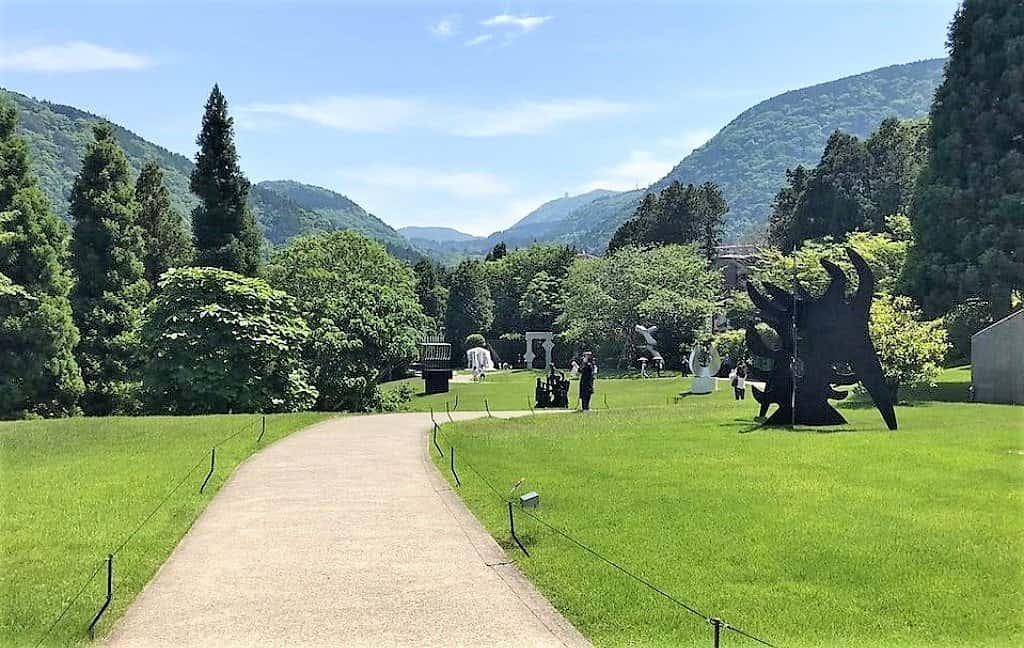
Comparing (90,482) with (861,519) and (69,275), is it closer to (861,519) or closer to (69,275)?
(861,519)

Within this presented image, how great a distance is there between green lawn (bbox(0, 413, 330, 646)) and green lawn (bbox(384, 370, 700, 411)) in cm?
1183

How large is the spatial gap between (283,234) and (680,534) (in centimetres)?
17511

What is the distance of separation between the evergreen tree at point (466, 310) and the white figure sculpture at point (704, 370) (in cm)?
4473

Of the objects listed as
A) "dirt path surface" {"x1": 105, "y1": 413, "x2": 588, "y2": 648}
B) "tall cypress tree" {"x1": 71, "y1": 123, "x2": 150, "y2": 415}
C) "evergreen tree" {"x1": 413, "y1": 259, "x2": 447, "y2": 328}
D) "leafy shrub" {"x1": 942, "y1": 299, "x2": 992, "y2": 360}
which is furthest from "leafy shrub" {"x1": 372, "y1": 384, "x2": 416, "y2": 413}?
"evergreen tree" {"x1": 413, "y1": 259, "x2": 447, "y2": 328}

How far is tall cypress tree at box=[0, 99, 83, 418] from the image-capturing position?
87.5ft

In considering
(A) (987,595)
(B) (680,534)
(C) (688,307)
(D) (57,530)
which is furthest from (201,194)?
(A) (987,595)

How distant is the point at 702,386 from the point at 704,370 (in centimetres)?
67

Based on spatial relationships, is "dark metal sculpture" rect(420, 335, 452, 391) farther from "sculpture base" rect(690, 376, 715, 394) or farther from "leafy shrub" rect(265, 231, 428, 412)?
"sculpture base" rect(690, 376, 715, 394)

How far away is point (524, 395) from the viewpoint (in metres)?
37.3

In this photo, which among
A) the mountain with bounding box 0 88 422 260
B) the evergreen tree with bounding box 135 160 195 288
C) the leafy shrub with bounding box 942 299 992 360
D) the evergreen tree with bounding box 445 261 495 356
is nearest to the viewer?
→ the leafy shrub with bounding box 942 299 992 360

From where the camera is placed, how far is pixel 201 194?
132ft

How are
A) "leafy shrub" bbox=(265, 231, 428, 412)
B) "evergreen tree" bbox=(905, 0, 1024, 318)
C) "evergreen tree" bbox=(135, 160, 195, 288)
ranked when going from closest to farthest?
"evergreen tree" bbox=(905, 0, 1024, 318) → "leafy shrub" bbox=(265, 231, 428, 412) → "evergreen tree" bbox=(135, 160, 195, 288)

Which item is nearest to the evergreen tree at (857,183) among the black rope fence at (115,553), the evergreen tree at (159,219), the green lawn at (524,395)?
the green lawn at (524,395)

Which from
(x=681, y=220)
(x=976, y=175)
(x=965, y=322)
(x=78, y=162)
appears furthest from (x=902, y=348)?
(x=78, y=162)
